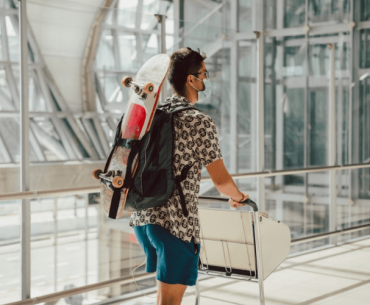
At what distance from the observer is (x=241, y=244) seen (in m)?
2.83

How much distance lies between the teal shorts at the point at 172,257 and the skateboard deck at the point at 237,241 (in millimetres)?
587

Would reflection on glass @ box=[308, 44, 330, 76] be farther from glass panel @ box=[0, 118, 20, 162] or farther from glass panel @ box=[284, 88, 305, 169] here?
glass panel @ box=[0, 118, 20, 162]

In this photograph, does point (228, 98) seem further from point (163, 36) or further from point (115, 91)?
point (163, 36)

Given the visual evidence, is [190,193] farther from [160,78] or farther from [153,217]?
[160,78]

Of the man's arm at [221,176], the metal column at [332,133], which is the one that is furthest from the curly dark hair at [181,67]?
the metal column at [332,133]

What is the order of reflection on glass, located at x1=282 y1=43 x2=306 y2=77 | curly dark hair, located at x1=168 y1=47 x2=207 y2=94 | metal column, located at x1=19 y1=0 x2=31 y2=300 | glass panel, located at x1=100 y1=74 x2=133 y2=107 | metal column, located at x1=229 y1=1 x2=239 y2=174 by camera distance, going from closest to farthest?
curly dark hair, located at x1=168 y1=47 x2=207 y2=94
metal column, located at x1=19 y1=0 x2=31 y2=300
reflection on glass, located at x1=282 y1=43 x2=306 y2=77
metal column, located at x1=229 y1=1 x2=239 y2=174
glass panel, located at x1=100 y1=74 x2=133 y2=107

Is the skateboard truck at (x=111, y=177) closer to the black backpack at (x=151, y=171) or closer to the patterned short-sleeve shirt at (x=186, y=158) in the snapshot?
the black backpack at (x=151, y=171)

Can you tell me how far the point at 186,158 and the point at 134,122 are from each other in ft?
0.82

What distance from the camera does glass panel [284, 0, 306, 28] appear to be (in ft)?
33.0

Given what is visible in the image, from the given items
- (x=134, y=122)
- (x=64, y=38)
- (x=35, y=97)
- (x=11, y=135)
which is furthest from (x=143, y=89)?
(x=11, y=135)


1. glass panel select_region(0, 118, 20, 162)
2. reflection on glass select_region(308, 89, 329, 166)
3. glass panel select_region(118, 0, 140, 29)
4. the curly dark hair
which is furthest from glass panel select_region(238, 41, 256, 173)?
the curly dark hair

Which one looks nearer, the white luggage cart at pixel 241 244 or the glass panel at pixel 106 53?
the white luggage cart at pixel 241 244

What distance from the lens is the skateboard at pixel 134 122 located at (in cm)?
217

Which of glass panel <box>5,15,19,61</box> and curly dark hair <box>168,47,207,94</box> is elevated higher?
glass panel <box>5,15,19,61</box>
